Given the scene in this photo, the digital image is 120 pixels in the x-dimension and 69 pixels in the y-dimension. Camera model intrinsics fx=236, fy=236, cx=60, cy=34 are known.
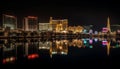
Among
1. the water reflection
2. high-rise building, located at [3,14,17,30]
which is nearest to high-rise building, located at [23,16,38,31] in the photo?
high-rise building, located at [3,14,17,30]

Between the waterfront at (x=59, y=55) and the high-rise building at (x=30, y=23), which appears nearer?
the waterfront at (x=59, y=55)

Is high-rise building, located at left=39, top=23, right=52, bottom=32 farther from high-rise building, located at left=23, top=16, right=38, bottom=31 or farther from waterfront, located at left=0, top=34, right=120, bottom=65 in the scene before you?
waterfront, located at left=0, top=34, right=120, bottom=65

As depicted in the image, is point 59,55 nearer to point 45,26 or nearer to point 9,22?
point 9,22

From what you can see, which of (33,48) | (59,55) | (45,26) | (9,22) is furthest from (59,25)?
(59,55)

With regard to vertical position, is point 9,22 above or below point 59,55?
above

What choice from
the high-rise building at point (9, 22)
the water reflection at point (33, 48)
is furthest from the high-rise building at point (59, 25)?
the water reflection at point (33, 48)

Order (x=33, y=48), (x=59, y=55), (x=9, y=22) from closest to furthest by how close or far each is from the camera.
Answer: (x=59, y=55) → (x=33, y=48) → (x=9, y=22)

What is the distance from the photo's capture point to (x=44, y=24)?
11519 cm

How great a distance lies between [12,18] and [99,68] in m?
82.2

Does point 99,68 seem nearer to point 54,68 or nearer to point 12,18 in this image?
point 54,68

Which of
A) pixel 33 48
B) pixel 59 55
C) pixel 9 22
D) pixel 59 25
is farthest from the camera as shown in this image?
pixel 59 25

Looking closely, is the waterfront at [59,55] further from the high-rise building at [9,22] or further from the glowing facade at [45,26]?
the glowing facade at [45,26]

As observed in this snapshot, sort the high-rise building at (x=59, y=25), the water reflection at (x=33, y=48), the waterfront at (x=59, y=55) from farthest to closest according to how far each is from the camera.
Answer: the high-rise building at (x=59, y=25), the water reflection at (x=33, y=48), the waterfront at (x=59, y=55)

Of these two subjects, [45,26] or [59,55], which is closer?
[59,55]
